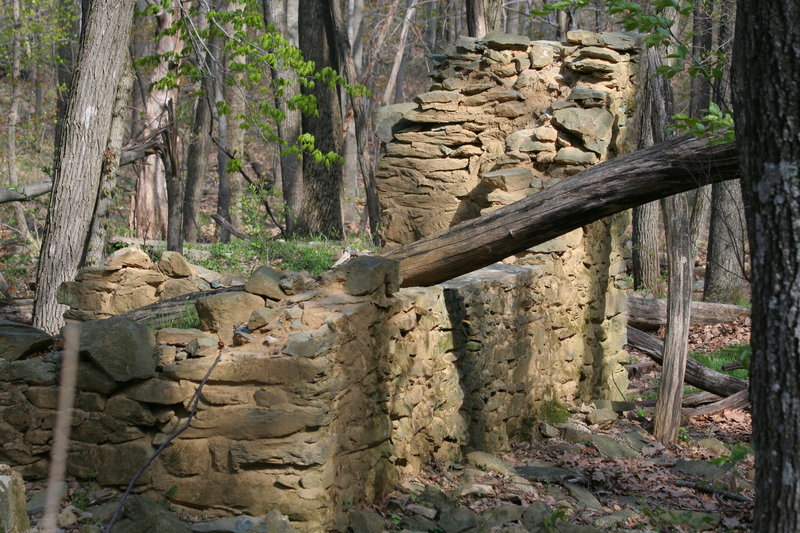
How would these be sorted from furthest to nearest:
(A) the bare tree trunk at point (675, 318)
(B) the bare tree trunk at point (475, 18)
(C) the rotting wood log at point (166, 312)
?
(B) the bare tree trunk at point (475, 18), (A) the bare tree trunk at point (675, 318), (C) the rotting wood log at point (166, 312)

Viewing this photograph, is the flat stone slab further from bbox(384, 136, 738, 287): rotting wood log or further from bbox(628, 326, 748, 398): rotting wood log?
bbox(628, 326, 748, 398): rotting wood log

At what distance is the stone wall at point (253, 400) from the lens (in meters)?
4.36

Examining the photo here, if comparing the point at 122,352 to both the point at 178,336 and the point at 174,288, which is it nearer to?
the point at 178,336

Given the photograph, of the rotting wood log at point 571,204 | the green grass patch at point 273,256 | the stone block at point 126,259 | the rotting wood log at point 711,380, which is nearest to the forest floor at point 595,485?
the rotting wood log at point 711,380

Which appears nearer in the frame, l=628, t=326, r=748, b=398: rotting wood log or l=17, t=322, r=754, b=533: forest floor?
l=17, t=322, r=754, b=533: forest floor

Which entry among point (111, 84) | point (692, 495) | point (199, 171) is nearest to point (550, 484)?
point (692, 495)

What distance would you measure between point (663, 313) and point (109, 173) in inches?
300

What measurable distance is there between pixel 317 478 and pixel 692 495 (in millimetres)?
3068

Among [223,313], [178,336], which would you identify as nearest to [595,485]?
[223,313]

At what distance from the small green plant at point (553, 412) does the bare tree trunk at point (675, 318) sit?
2.81 ft

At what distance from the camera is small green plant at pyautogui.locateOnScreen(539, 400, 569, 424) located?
7.66 metres

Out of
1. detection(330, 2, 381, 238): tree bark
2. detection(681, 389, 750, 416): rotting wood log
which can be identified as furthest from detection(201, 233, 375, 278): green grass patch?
detection(681, 389, 750, 416): rotting wood log

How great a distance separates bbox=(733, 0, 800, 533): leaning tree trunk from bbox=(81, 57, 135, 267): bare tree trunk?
7152mm

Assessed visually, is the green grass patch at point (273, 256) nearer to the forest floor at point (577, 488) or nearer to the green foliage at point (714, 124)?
the forest floor at point (577, 488)
